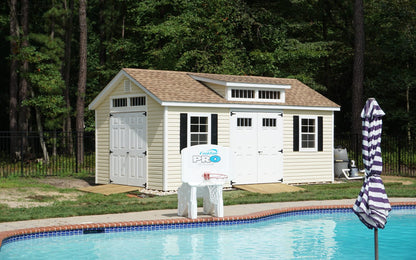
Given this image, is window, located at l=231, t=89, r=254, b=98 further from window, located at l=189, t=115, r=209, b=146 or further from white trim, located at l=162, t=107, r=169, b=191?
white trim, located at l=162, t=107, r=169, b=191

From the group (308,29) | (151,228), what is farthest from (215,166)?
(308,29)

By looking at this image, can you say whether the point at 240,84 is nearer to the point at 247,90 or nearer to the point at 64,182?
the point at 247,90

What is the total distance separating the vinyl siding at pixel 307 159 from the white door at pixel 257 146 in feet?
1.03

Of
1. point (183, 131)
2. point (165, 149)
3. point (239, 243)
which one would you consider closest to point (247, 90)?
point (183, 131)

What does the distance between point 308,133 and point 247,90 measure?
315 centimetres

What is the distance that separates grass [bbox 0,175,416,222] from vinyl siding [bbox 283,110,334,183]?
702mm

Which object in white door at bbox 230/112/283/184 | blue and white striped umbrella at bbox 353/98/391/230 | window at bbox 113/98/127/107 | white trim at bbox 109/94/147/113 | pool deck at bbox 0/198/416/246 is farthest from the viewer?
window at bbox 113/98/127/107

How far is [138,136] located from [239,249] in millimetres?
8709

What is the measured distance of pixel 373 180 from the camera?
7738 millimetres

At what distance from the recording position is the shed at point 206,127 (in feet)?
58.9

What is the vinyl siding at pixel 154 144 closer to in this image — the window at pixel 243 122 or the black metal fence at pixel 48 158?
the window at pixel 243 122

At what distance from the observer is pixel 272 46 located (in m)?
33.2

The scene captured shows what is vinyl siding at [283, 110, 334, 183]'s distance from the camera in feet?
66.9

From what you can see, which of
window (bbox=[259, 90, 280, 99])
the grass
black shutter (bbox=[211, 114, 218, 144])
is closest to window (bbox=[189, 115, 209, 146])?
black shutter (bbox=[211, 114, 218, 144])
